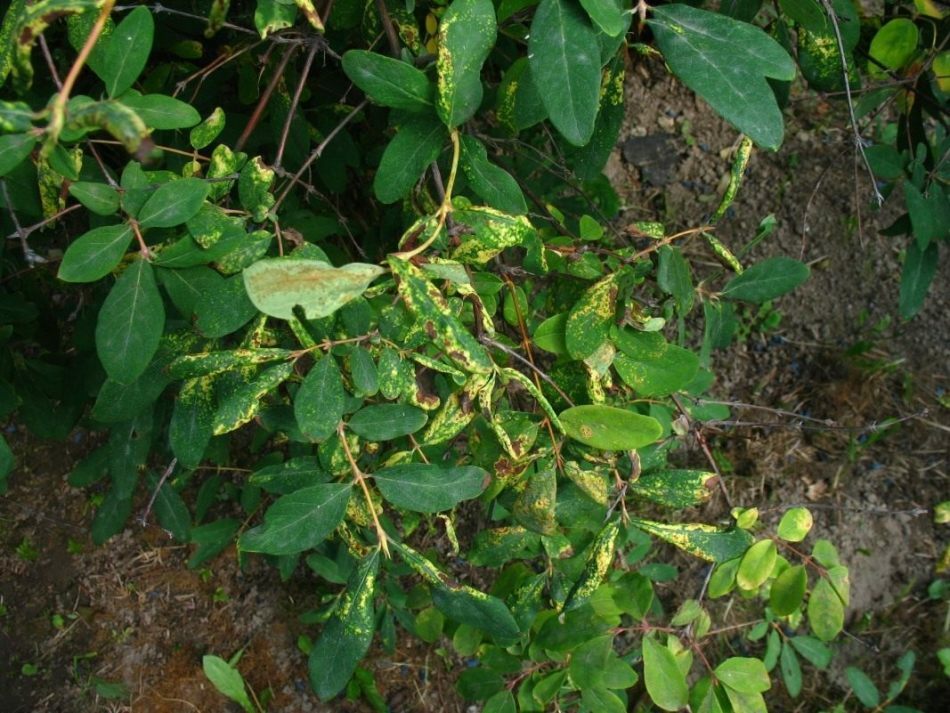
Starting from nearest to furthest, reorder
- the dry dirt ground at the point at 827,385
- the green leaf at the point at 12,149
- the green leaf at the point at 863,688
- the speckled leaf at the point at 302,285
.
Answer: the speckled leaf at the point at 302,285 → the green leaf at the point at 12,149 → the green leaf at the point at 863,688 → the dry dirt ground at the point at 827,385

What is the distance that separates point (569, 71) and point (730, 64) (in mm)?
191

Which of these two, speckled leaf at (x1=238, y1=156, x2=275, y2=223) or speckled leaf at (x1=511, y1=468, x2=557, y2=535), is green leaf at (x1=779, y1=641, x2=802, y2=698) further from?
speckled leaf at (x1=238, y1=156, x2=275, y2=223)

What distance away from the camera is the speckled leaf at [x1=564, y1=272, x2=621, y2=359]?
1.05m

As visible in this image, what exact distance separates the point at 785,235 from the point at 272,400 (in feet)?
7.10

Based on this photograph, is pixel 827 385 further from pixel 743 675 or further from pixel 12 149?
pixel 12 149

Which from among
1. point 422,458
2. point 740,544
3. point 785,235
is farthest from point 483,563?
point 785,235

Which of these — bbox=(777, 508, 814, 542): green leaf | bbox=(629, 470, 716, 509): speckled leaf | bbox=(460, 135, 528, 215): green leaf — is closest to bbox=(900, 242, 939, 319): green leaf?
bbox=(777, 508, 814, 542): green leaf

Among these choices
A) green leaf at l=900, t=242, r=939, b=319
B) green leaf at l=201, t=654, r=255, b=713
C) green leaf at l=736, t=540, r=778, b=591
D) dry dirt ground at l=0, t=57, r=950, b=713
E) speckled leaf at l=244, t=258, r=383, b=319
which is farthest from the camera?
dry dirt ground at l=0, t=57, r=950, b=713

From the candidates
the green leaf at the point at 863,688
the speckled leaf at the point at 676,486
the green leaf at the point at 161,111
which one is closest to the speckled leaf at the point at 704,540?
the speckled leaf at the point at 676,486

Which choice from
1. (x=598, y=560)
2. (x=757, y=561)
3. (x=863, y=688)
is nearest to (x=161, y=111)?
(x=598, y=560)

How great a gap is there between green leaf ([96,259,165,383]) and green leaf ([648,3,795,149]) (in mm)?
709

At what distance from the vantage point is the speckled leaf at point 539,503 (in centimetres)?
99

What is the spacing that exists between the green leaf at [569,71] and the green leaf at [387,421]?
16.1 inches

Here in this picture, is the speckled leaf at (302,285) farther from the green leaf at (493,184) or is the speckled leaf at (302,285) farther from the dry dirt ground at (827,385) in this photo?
the dry dirt ground at (827,385)
